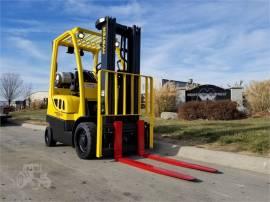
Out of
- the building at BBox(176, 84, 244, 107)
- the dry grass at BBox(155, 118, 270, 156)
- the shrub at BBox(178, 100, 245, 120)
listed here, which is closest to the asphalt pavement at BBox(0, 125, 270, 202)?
the dry grass at BBox(155, 118, 270, 156)

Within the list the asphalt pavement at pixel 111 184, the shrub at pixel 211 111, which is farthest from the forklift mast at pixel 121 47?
the shrub at pixel 211 111

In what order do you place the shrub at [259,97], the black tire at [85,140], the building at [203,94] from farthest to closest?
the building at [203,94]
the shrub at [259,97]
the black tire at [85,140]

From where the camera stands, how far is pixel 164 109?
20.1 metres

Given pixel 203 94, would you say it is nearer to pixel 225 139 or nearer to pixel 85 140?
pixel 225 139

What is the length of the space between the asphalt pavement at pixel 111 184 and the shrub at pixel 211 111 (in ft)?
31.3

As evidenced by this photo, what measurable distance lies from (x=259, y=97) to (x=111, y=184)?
50.7ft

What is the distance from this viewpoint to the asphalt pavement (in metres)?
4.73

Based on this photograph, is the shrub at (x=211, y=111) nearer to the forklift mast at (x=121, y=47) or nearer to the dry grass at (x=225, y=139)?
the dry grass at (x=225, y=139)

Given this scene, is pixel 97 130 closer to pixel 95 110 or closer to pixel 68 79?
pixel 95 110

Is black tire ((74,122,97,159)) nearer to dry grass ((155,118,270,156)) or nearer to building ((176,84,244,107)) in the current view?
dry grass ((155,118,270,156))

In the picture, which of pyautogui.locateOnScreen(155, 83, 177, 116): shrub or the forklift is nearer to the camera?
the forklift

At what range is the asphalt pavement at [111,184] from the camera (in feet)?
15.5

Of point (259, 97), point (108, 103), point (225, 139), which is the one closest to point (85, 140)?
point (108, 103)

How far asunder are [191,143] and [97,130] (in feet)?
9.81
